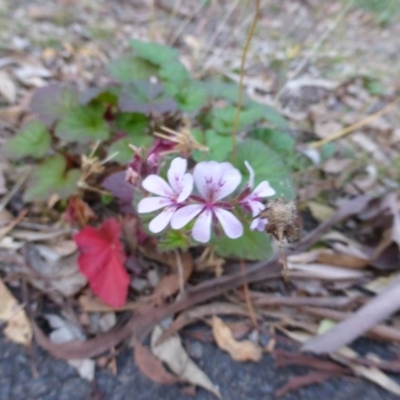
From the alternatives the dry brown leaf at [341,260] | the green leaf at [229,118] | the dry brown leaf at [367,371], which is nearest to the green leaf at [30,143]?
the green leaf at [229,118]

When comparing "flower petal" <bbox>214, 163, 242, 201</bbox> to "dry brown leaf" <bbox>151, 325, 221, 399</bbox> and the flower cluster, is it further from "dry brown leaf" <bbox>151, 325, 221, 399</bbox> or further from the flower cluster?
"dry brown leaf" <bbox>151, 325, 221, 399</bbox>

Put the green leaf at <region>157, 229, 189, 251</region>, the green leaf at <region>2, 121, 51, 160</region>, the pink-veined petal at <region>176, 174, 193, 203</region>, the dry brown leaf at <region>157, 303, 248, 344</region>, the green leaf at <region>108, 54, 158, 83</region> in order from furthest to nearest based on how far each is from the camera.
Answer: the green leaf at <region>108, 54, 158, 83</region> < the green leaf at <region>2, 121, 51, 160</region> < the dry brown leaf at <region>157, 303, 248, 344</region> < the green leaf at <region>157, 229, 189, 251</region> < the pink-veined petal at <region>176, 174, 193, 203</region>

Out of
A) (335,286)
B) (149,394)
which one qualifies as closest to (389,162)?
(335,286)

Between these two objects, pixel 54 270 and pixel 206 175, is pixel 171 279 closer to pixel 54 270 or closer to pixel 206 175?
pixel 54 270

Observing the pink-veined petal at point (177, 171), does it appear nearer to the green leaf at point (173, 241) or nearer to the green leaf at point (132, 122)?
the green leaf at point (173, 241)

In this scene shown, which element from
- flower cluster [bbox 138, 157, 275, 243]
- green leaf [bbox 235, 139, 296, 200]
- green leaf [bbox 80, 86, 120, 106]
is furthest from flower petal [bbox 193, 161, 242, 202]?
green leaf [bbox 80, 86, 120, 106]

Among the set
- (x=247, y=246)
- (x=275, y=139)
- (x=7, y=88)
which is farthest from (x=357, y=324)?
(x=7, y=88)
